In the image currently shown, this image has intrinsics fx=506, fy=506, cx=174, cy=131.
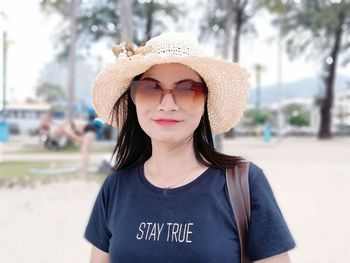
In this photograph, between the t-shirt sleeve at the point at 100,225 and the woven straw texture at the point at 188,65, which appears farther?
the t-shirt sleeve at the point at 100,225

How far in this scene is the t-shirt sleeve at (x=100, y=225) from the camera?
1.65 meters

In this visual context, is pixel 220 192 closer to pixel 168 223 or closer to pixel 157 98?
pixel 168 223

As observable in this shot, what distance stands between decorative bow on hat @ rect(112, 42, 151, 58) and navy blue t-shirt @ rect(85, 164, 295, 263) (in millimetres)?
415

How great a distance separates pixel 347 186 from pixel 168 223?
8186 mm

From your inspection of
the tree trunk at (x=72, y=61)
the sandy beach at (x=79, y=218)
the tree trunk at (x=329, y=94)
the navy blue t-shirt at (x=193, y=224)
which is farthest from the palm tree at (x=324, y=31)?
the navy blue t-shirt at (x=193, y=224)

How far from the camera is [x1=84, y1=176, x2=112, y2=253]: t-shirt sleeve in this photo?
1.65 m

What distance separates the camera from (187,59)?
4.95 ft

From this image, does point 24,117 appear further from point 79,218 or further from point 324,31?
point 79,218

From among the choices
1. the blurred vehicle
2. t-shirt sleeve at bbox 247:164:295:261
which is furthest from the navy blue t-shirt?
the blurred vehicle

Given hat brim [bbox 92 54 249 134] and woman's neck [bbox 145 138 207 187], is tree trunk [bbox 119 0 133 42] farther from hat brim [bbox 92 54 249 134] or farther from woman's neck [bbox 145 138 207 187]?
woman's neck [bbox 145 138 207 187]

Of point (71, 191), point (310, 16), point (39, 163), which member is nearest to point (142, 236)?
point (71, 191)

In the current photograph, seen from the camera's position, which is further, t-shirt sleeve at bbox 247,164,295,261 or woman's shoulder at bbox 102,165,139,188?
woman's shoulder at bbox 102,165,139,188

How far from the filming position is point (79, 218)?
240 inches

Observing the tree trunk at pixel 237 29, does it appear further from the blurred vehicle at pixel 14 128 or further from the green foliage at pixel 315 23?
the blurred vehicle at pixel 14 128
